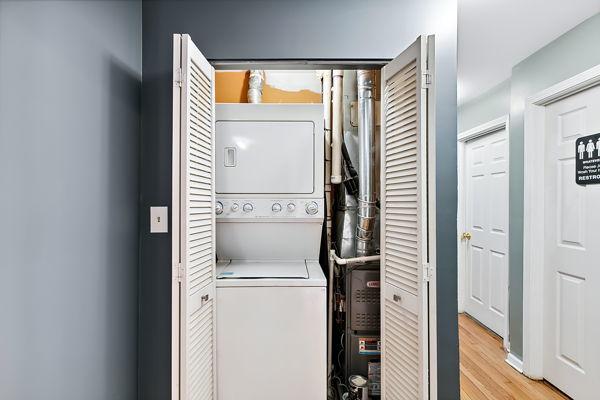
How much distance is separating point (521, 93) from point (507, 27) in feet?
2.24

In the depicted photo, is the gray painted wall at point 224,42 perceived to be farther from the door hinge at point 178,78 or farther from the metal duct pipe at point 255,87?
the metal duct pipe at point 255,87

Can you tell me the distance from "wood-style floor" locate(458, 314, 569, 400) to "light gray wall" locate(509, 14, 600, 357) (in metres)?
0.21

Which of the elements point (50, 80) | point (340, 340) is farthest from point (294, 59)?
point (340, 340)

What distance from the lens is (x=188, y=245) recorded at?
1419 mm

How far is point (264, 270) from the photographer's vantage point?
2041 mm

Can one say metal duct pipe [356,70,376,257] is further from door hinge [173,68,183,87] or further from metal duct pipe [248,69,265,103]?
door hinge [173,68,183,87]

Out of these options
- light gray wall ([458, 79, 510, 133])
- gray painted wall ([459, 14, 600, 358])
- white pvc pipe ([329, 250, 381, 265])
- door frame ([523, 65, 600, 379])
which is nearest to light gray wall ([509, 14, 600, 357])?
gray painted wall ([459, 14, 600, 358])

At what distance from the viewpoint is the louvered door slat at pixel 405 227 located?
1.41 meters

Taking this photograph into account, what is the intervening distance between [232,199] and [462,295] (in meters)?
3.30

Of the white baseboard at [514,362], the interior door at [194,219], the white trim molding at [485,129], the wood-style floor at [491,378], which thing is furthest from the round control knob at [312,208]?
the white trim molding at [485,129]

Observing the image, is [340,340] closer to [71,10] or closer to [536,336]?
[536,336]

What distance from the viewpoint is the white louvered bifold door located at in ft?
4.56

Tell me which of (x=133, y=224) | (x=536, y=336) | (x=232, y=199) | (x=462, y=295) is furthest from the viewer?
(x=462, y=295)

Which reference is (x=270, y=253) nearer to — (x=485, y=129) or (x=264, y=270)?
(x=264, y=270)
